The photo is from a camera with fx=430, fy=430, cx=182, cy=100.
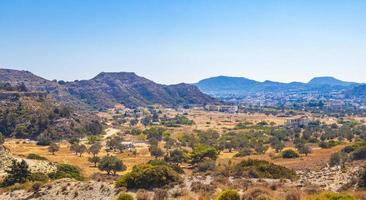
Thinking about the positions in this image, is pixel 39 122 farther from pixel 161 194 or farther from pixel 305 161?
pixel 161 194

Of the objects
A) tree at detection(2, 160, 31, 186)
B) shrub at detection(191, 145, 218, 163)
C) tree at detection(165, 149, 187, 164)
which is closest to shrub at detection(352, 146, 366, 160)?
shrub at detection(191, 145, 218, 163)

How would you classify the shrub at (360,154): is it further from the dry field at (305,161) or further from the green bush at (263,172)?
the green bush at (263,172)

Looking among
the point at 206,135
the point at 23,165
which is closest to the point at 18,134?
the point at 206,135

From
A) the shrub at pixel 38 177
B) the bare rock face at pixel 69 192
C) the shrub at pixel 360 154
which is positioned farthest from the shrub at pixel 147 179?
the shrub at pixel 360 154

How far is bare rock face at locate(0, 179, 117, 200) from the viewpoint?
92.8ft

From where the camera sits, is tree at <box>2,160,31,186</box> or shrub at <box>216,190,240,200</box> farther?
tree at <box>2,160,31,186</box>

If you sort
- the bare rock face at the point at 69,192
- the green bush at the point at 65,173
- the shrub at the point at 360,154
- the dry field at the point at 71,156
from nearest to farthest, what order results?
the bare rock face at the point at 69,192 → the green bush at the point at 65,173 → the shrub at the point at 360,154 → the dry field at the point at 71,156

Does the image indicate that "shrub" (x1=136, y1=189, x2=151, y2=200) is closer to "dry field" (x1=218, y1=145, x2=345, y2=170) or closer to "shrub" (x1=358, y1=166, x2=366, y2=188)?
"shrub" (x1=358, y1=166, x2=366, y2=188)

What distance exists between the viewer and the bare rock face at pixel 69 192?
28283 mm

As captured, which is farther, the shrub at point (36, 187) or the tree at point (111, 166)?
the tree at point (111, 166)

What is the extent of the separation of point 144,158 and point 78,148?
15172 mm

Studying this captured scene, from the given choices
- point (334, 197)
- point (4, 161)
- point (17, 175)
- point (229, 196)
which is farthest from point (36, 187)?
point (4, 161)

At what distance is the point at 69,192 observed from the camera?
29719mm

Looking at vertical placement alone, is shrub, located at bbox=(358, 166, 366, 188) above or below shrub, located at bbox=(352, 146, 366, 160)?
above
